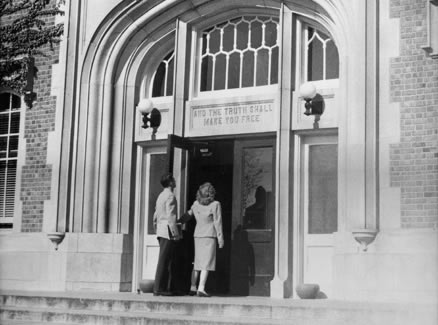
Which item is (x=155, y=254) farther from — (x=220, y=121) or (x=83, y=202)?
(x=220, y=121)

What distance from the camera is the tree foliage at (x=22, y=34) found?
42.9 ft

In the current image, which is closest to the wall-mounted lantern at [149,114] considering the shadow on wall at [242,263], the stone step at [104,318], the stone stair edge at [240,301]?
the shadow on wall at [242,263]

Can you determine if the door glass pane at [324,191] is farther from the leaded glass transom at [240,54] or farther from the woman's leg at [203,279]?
the woman's leg at [203,279]

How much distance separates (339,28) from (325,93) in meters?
0.87

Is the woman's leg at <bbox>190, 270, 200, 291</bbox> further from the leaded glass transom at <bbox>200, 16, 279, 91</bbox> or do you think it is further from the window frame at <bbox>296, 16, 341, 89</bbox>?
the window frame at <bbox>296, 16, 341, 89</bbox>

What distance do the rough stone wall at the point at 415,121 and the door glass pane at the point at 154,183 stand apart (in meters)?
3.72

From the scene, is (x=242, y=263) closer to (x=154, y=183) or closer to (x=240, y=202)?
(x=240, y=202)

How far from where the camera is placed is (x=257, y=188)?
466 inches

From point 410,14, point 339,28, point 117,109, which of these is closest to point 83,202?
point 117,109

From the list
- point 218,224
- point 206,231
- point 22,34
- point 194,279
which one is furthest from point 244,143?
point 22,34

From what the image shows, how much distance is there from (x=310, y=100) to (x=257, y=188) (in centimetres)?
147

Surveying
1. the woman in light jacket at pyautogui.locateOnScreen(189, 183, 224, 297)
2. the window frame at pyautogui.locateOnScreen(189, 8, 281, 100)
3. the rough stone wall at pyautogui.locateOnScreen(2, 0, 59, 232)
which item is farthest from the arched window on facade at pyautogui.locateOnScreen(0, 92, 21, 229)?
the woman in light jacket at pyautogui.locateOnScreen(189, 183, 224, 297)

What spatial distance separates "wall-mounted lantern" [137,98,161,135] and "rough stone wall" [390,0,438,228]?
3.64 m

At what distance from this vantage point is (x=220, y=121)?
12062mm
